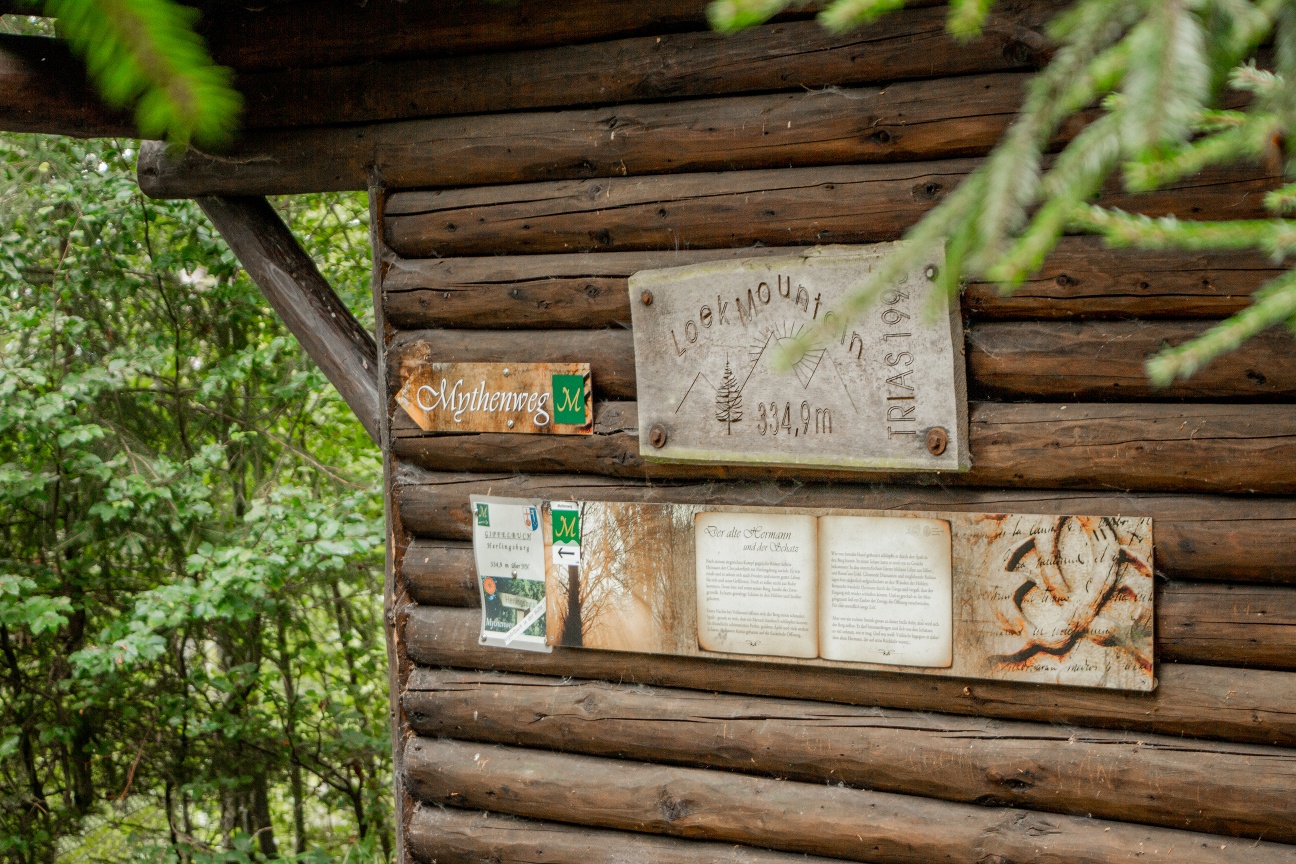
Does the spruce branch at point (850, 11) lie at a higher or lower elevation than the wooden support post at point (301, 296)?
lower

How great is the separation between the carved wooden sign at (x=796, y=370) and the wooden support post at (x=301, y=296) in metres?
1.15

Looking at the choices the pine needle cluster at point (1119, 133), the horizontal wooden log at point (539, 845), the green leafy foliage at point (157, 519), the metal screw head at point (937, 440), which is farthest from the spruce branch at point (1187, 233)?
the green leafy foliage at point (157, 519)

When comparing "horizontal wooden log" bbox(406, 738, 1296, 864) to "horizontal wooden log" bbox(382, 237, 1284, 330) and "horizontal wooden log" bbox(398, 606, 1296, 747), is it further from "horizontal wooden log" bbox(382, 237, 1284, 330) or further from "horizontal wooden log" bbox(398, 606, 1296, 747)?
"horizontal wooden log" bbox(382, 237, 1284, 330)

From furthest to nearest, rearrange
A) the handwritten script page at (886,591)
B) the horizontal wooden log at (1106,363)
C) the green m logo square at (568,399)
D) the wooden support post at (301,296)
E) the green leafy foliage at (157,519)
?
1. the green leafy foliage at (157,519)
2. the wooden support post at (301,296)
3. the green m logo square at (568,399)
4. the handwritten script page at (886,591)
5. the horizontal wooden log at (1106,363)

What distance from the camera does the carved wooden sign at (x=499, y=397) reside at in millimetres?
2809

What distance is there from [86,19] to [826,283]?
1.99 m

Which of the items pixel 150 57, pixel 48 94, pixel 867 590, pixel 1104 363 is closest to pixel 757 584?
pixel 867 590

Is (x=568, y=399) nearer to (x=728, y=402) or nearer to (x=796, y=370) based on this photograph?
(x=728, y=402)

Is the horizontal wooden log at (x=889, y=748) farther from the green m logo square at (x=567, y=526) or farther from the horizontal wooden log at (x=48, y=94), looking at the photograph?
the horizontal wooden log at (x=48, y=94)

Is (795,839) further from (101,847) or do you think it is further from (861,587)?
(101,847)

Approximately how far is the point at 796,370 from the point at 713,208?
51 cm

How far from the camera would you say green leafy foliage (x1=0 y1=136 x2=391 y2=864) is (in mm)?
4660

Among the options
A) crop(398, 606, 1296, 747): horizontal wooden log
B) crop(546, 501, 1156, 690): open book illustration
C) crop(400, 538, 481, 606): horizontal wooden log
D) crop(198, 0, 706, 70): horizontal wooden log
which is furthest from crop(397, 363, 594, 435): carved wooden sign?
crop(198, 0, 706, 70): horizontal wooden log

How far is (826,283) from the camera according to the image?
7.97 feet
